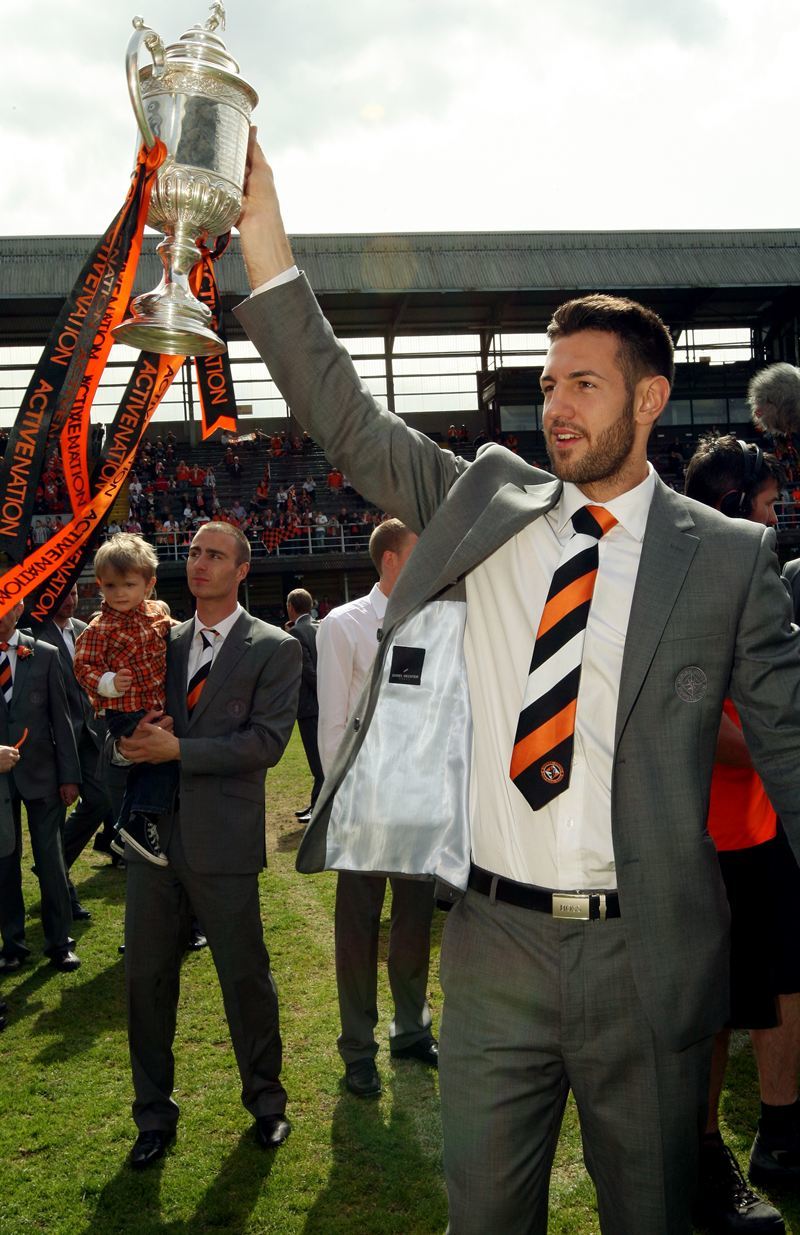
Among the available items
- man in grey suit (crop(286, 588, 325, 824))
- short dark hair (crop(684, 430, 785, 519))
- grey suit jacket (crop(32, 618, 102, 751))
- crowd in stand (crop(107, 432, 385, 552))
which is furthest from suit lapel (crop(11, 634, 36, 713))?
crowd in stand (crop(107, 432, 385, 552))

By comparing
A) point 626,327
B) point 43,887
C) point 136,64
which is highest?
point 136,64

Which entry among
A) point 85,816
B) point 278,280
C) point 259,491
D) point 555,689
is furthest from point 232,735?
point 259,491

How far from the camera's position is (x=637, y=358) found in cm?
226

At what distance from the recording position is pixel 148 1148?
3762mm

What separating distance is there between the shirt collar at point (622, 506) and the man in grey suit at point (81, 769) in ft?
16.8

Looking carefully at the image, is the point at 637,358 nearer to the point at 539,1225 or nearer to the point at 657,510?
the point at 657,510

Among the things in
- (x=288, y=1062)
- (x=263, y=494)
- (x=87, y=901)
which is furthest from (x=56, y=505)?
(x=288, y=1062)

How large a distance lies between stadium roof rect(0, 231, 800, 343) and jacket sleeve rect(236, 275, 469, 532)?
31485mm

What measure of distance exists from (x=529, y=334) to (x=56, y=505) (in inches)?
686

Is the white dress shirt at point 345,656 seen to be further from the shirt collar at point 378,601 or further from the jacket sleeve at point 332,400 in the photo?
the jacket sleeve at point 332,400

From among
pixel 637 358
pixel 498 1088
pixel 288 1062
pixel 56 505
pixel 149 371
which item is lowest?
pixel 288 1062

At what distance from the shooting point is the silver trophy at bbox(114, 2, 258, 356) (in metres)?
2.13

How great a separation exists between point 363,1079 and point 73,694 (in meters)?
3.59

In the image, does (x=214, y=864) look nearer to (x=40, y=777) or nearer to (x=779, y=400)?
(x=779, y=400)
